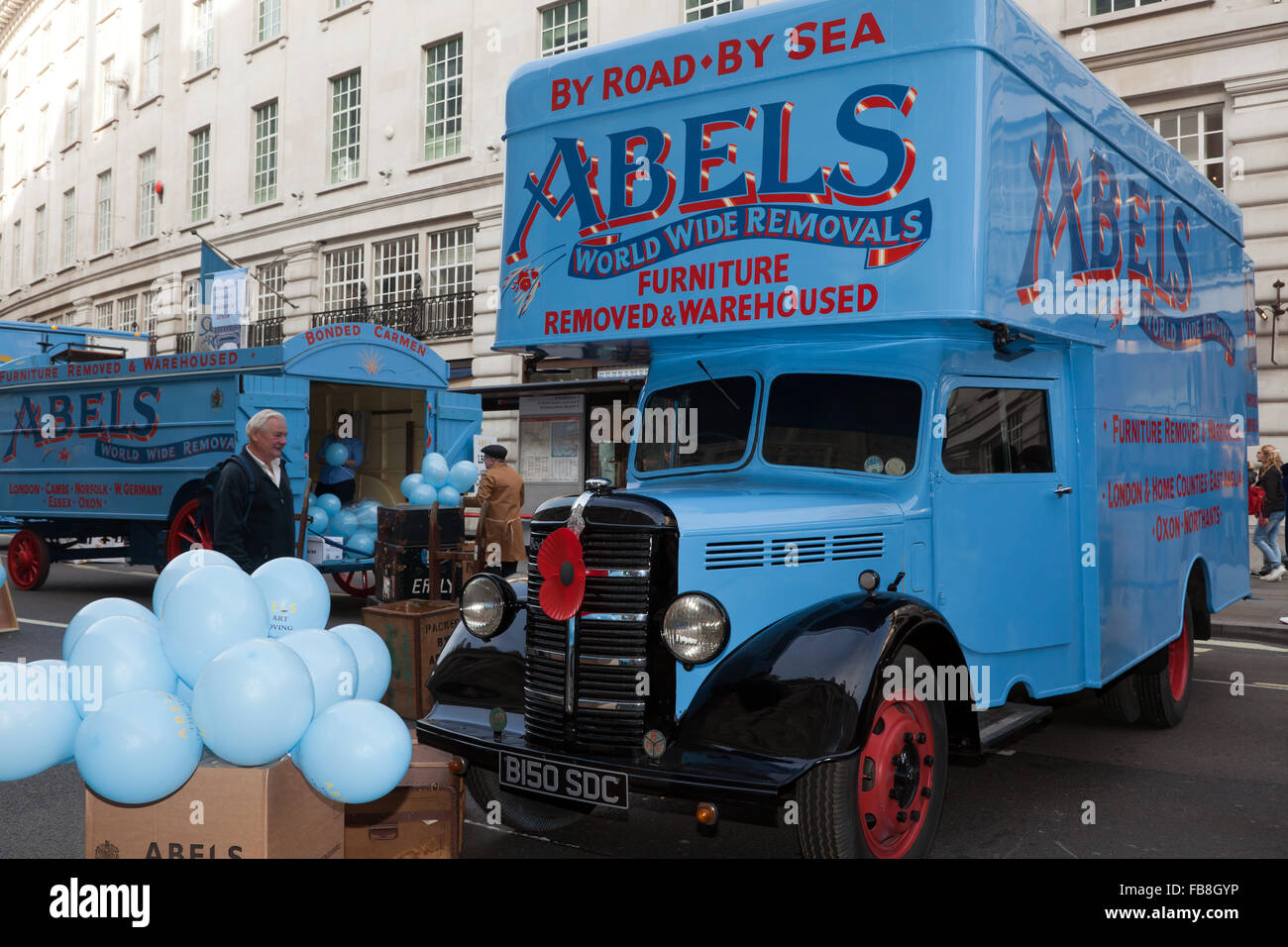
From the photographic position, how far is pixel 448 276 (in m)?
24.4

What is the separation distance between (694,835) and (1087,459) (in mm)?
2654

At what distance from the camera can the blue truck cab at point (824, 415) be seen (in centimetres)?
412

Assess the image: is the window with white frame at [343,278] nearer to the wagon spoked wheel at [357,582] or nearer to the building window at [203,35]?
the building window at [203,35]

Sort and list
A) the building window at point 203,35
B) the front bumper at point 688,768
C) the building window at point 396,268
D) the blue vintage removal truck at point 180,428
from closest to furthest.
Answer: the front bumper at point 688,768 < the blue vintage removal truck at point 180,428 < the building window at point 396,268 < the building window at point 203,35

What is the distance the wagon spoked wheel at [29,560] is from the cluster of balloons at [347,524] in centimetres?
430

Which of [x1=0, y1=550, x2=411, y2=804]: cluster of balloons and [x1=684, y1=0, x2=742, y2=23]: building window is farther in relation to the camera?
[x1=684, y1=0, x2=742, y2=23]: building window

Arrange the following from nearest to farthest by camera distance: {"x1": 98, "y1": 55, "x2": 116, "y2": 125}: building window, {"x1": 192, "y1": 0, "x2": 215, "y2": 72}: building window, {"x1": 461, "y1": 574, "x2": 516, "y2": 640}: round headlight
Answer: {"x1": 461, "y1": 574, "x2": 516, "y2": 640}: round headlight → {"x1": 192, "y1": 0, "x2": 215, "y2": 72}: building window → {"x1": 98, "y1": 55, "x2": 116, "y2": 125}: building window

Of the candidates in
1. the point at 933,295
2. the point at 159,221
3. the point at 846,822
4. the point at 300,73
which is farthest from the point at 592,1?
the point at 846,822

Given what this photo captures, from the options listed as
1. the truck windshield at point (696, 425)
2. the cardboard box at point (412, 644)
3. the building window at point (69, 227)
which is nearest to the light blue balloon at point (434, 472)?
the cardboard box at point (412, 644)

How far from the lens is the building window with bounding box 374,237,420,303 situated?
82.5ft

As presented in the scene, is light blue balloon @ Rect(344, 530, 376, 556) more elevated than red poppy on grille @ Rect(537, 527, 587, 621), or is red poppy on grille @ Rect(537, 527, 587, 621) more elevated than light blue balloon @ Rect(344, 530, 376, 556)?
red poppy on grille @ Rect(537, 527, 587, 621)

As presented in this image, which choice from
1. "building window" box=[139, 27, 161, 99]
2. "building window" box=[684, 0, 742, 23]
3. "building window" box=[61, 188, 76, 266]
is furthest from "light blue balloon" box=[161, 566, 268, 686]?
"building window" box=[61, 188, 76, 266]

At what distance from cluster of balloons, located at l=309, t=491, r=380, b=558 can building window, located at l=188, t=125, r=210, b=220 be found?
73.8ft

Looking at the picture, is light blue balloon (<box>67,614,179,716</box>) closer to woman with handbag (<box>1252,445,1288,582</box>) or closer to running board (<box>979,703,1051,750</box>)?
running board (<box>979,703,1051,750</box>)
